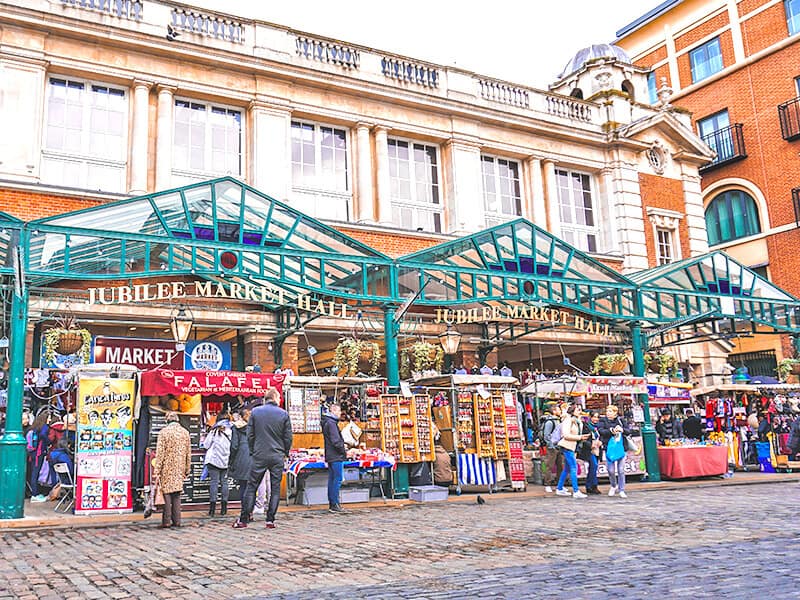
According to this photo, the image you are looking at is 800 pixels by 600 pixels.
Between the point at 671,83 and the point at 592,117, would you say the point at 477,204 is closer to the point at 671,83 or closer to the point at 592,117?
the point at 592,117

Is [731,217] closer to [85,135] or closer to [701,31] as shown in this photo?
[701,31]

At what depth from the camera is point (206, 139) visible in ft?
59.3

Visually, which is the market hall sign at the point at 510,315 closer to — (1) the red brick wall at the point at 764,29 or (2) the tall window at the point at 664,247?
(2) the tall window at the point at 664,247

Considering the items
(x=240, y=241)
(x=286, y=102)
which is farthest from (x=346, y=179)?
(x=240, y=241)

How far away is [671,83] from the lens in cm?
3284

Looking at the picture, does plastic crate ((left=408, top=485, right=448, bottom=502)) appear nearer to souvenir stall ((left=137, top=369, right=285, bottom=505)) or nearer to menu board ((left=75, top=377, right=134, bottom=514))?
souvenir stall ((left=137, top=369, right=285, bottom=505))

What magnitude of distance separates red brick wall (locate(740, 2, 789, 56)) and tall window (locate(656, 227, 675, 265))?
10290 mm

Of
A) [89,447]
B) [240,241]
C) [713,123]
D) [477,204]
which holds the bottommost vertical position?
[89,447]

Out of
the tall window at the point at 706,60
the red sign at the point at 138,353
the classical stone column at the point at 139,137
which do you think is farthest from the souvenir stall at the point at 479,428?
the tall window at the point at 706,60

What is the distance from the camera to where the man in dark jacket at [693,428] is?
60.5 ft

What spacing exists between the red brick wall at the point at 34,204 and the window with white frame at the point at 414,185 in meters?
7.61

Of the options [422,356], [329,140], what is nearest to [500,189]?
[329,140]

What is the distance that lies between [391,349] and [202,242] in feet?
12.7

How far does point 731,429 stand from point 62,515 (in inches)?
632
